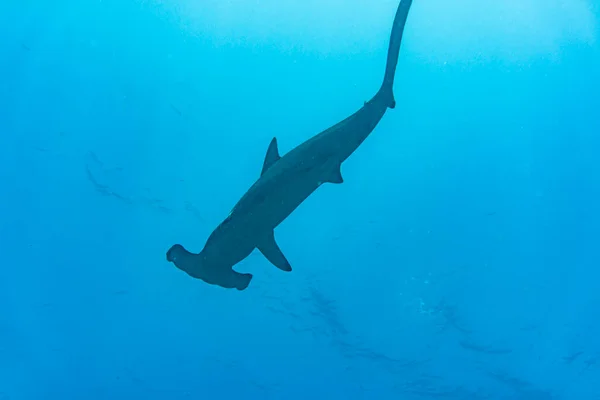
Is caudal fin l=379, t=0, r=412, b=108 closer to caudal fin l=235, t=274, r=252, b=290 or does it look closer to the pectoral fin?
the pectoral fin

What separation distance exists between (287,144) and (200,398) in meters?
17.1

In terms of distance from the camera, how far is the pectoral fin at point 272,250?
3983 mm

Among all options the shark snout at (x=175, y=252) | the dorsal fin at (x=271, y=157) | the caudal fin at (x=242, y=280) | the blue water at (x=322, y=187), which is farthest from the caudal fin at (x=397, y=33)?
the blue water at (x=322, y=187)

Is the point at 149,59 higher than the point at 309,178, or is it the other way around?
the point at 149,59

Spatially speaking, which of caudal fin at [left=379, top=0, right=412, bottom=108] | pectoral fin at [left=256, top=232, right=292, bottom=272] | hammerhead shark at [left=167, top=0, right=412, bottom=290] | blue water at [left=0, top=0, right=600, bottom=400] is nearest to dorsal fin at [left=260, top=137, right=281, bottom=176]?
hammerhead shark at [left=167, top=0, right=412, bottom=290]

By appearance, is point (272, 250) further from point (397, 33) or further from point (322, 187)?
point (322, 187)

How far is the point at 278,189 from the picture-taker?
11.8 feet

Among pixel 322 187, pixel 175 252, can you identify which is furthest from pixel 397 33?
pixel 322 187

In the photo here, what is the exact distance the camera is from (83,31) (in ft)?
46.7

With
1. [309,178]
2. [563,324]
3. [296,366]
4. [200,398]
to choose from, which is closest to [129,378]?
[200,398]

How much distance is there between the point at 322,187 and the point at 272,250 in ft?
36.0

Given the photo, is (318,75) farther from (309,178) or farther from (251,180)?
(309,178)

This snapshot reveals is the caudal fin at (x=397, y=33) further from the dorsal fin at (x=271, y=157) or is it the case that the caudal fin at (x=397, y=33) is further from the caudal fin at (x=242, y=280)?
the caudal fin at (x=242, y=280)

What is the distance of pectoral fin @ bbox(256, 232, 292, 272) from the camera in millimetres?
3983
